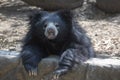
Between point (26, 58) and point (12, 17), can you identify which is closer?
point (26, 58)

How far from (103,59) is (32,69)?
945 mm

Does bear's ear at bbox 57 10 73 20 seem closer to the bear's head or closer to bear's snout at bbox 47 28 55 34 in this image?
the bear's head

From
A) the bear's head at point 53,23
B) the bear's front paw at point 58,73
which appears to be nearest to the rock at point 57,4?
the bear's head at point 53,23

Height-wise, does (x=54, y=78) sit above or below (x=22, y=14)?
below

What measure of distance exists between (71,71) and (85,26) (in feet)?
10.3

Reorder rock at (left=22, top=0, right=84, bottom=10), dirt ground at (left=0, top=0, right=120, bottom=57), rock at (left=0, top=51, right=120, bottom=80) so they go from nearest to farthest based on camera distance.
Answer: rock at (left=0, top=51, right=120, bottom=80), dirt ground at (left=0, top=0, right=120, bottom=57), rock at (left=22, top=0, right=84, bottom=10)

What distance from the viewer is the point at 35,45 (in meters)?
4.88

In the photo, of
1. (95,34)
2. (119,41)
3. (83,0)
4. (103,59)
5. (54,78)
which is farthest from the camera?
(83,0)

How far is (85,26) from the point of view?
754 cm

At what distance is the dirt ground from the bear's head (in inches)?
40.9

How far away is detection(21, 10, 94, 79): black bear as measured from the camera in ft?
14.8

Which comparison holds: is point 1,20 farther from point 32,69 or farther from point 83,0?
point 32,69

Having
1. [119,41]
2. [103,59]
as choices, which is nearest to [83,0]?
[119,41]

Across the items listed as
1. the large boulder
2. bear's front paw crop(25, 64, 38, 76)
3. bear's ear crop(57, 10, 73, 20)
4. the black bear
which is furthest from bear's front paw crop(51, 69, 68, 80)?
the large boulder
